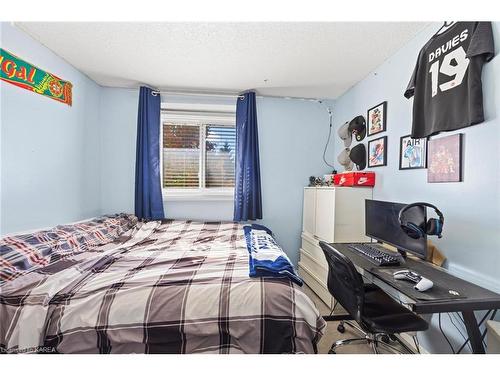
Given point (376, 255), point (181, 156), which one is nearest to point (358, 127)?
point (376, 255)

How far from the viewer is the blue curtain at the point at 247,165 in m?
2.91

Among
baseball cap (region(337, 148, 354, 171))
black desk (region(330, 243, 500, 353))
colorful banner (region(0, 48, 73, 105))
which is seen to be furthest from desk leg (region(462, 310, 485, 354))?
colorful banner (region(0, 48, 73, 105))

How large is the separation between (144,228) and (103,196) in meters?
0.88

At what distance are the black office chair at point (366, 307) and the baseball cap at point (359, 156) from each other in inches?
51.8

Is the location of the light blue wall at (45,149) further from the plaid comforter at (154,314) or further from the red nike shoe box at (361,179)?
the red nike shoe box at (361,179)

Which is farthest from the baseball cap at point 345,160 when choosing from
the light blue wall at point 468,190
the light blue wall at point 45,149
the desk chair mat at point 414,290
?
the light blue wall at point 45,149

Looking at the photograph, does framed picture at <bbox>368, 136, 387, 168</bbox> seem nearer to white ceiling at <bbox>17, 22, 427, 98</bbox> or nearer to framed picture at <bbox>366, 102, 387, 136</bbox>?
framed picture at <bbox>366, 102, 387, 136</bbox>

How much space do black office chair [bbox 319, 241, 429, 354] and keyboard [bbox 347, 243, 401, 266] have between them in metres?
0.22

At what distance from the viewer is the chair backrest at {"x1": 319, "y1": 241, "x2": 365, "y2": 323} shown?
1318 mm

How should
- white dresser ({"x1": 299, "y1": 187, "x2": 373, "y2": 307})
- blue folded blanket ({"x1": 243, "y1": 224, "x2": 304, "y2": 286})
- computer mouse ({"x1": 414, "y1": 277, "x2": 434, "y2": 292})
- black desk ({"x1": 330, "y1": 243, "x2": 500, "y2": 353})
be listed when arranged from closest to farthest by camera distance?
1. black desk ({"x1": 330, "y1": 243, "x2": 500, "y2": 353})
2. computer mouse ({"x1": 414, "y1": 277, "x2": 434, "y2": 292})
3. blue folded blanket ({"x1": 243, "y1": 224, "x2": 304, "y2": 286})
4. white dresser ({"x1": 299, "y1": 187, "x2": 373, "y2": 307})

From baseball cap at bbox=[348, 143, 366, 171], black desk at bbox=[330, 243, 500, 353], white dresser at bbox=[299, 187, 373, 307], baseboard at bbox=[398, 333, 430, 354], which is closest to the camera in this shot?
black desk at bbox=[330, 243, 500, 353]

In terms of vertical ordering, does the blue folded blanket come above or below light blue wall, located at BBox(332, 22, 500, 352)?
below
